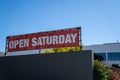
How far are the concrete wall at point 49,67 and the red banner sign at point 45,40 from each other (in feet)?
10.3

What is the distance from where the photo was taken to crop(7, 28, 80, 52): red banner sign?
20.6 m

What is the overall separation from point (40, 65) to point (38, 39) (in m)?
4.52

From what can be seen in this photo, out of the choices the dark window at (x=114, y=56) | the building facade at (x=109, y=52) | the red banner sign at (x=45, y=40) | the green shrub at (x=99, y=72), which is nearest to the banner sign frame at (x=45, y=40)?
the red banner sign at (x=45, y=40)

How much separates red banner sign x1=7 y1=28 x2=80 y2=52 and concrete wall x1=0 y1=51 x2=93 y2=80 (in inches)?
123

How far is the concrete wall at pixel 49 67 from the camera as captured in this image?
16359 mm

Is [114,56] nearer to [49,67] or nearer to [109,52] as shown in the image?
[109,52]

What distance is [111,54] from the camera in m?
61.7

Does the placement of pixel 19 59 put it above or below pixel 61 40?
below

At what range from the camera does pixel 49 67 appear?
17422mm

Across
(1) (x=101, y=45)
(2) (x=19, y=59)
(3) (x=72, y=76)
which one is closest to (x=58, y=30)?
(2) (x=19, y=59)

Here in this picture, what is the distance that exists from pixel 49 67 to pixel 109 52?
Answer: 46212 millimetres

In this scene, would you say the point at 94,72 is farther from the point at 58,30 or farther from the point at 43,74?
the point at 58,30

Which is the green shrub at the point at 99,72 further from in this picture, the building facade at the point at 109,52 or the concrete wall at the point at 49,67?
the building facade at the point at 109,52

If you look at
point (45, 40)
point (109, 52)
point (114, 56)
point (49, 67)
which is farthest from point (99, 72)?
point (109, 52)
